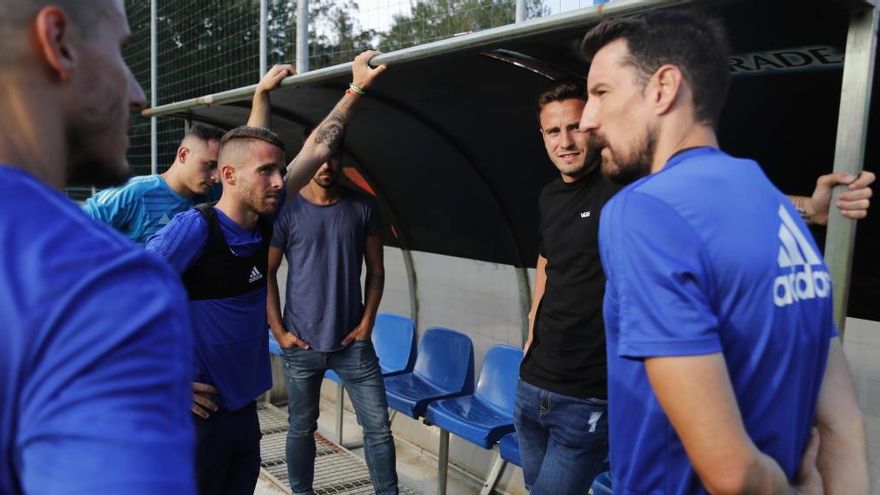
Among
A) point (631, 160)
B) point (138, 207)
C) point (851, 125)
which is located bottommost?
point (138, 207)

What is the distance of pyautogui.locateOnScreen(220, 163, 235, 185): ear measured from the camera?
268 cm

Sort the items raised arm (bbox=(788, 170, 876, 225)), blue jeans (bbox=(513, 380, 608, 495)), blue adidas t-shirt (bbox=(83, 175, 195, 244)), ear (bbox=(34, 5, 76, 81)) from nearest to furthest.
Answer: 1. ear (bbox=(34, 5, 76, 81))
2. raised arm (bbox=(788, 170, 876, 225))
3. blue jeans (bbox=(513, 380, 608, 495))
4. blue adidas t-shirt (bbox=(83, 175, 195, 244))

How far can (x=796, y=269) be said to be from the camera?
116 centimetres

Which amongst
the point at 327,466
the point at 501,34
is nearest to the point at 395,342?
the point at 327,466

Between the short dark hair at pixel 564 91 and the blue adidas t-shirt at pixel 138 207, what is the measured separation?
1.86 meters

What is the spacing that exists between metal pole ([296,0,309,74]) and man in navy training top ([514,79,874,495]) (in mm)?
2455

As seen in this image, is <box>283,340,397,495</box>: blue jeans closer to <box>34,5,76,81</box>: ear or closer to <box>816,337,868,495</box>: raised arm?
<box>816,337,868,495</box>: raised arm

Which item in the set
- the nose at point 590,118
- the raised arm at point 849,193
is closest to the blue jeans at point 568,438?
the raised arm at point 849,193

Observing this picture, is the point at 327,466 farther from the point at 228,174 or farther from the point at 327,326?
the point at 228,174

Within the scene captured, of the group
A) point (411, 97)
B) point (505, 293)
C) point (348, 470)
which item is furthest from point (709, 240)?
point (348, 470)

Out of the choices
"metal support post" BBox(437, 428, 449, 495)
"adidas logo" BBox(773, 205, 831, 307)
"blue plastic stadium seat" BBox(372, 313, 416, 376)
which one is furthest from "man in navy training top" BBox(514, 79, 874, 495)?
"blue plastic stadium seat" BBox(372, 313, 416, 376)

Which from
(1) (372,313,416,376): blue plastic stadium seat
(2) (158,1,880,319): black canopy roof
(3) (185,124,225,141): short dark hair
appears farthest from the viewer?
(1) (372,313,416,376): blue plastic stadium seat

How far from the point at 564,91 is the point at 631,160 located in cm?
126

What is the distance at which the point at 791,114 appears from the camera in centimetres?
235
